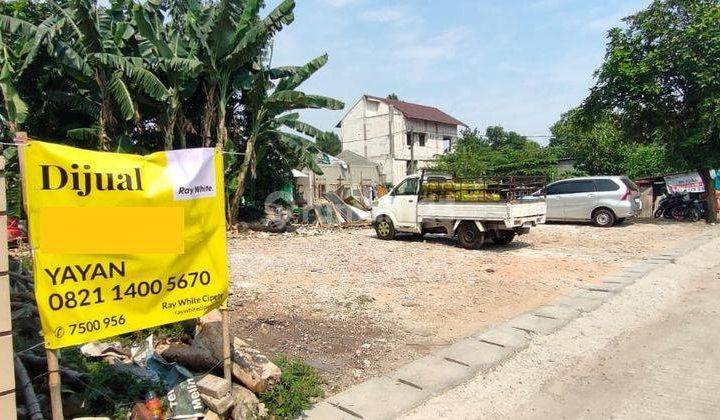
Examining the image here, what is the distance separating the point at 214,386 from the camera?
3.40m

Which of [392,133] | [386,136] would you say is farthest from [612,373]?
[386,136]

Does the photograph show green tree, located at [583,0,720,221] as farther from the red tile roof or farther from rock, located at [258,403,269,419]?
the red tile roof

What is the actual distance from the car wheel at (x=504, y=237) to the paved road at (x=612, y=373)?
5.19 meters

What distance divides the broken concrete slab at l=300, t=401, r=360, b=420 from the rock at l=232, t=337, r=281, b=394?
0.41 m

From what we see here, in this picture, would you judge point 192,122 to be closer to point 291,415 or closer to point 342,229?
Answer: point 342,229

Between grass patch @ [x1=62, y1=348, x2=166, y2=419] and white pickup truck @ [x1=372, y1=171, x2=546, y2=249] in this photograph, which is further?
white pickup truck @ [x1=372, y1=171, x2=546, y2=249]

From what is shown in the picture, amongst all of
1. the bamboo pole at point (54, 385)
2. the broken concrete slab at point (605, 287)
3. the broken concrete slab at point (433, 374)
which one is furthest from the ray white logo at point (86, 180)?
the broken concrete slab at point (605, 287)

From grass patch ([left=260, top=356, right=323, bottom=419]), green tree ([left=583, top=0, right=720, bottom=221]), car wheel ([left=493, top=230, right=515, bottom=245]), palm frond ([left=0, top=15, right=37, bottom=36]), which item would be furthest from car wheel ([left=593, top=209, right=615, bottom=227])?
palm frond ([left=0, top=15, right=37, bottom=36])

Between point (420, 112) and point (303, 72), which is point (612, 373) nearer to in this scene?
point (303, 72)

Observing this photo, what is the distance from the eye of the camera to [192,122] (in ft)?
53.4

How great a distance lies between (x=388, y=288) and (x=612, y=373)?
3864 mm

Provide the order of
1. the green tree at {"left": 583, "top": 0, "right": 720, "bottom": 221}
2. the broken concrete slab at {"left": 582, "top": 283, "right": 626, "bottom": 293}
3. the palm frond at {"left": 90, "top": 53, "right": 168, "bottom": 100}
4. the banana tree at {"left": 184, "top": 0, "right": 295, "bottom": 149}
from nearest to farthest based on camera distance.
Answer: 1. the broken concrete slab at {"left": 582, "top": 283, "right": 626, "bottom": 293}
2. the palm frond at {"left": 90, "top": 53, "right": 168, "bottom": 100}
3. the banana tree at {"left": 184, "top": 0, "right": 295, "bottom": 149}
4. the green tree at {"left": 583, "top": 0, "right": 720, "bottom": 221}

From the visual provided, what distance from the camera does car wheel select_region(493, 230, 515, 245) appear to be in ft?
38.3

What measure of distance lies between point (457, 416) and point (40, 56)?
14315mm
